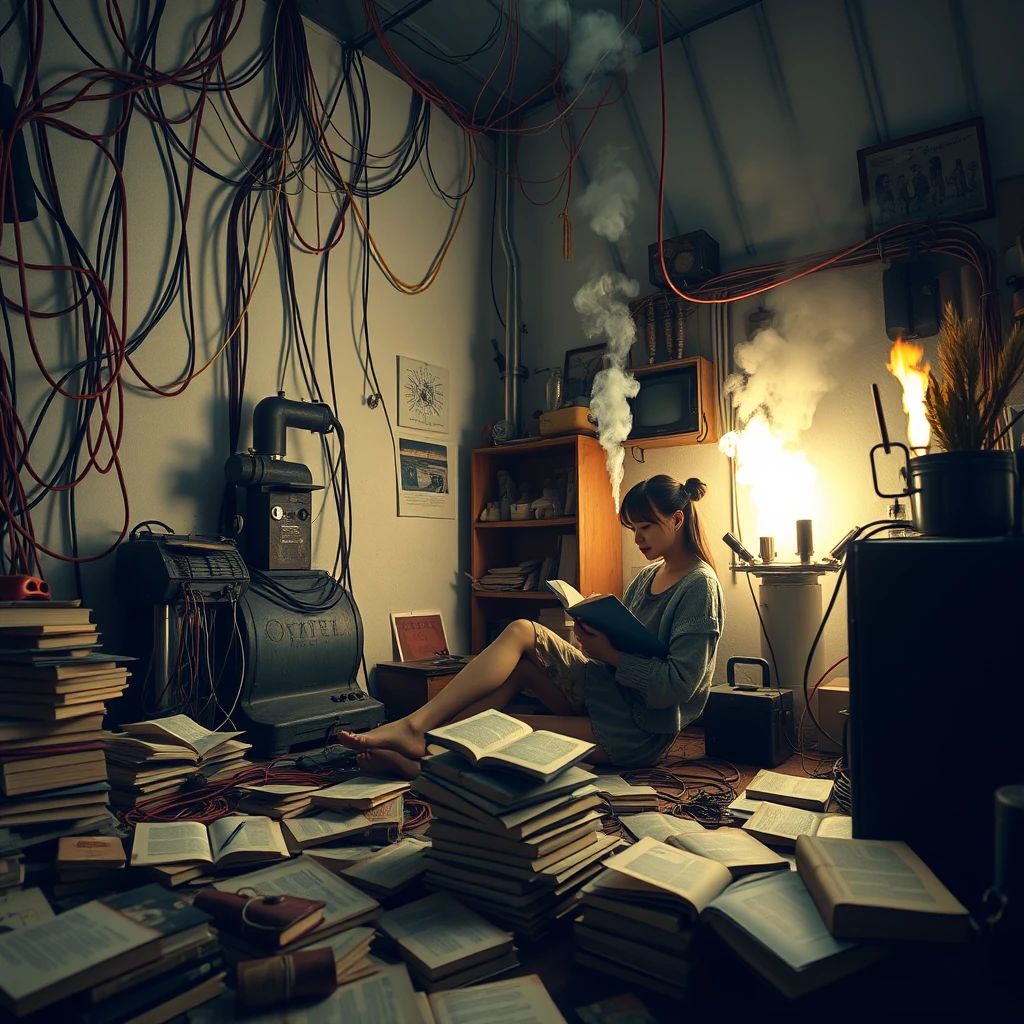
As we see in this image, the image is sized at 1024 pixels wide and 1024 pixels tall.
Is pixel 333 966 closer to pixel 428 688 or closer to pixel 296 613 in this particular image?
pixel 296 613

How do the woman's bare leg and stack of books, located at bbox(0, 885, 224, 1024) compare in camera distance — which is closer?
stack of books, located at bbox(0, 885, 224, 1024)

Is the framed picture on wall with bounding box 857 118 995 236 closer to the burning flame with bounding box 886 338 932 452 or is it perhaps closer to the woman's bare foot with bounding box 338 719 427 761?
the burning flame with bounding box 886 338 932 452

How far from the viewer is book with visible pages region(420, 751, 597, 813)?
1.47m

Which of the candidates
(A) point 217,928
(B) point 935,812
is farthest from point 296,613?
(B) point 935,812

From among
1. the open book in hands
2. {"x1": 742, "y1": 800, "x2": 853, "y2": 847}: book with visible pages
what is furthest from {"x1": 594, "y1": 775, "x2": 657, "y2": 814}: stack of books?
the open book in hands

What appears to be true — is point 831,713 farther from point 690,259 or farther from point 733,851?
point 690,259

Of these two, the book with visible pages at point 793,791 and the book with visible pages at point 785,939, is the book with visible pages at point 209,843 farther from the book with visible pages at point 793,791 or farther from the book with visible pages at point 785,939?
the book with visible pages at point 793,791

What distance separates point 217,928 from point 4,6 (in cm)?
292

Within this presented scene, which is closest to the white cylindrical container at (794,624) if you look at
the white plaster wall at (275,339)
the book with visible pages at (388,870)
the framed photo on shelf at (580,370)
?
the framed photo on shelf at (580,370)

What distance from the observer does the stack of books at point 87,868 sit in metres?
1.59

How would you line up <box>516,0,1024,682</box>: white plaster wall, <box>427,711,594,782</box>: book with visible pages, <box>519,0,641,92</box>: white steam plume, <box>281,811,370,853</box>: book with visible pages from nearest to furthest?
<box>427,711,594,782</box>: book with visible pages, <box>281,811,370,853</box>: book with visible pages, <box>516,0,1024,682</box>: white plaster wall, <box>519,0,641,92</box>: white steam plume

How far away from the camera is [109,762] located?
2.20 metres

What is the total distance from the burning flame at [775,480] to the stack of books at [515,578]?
3.70 feet

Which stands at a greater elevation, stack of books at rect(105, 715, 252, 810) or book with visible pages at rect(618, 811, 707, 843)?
stack of books at rect(105, 715, 252, 810)
